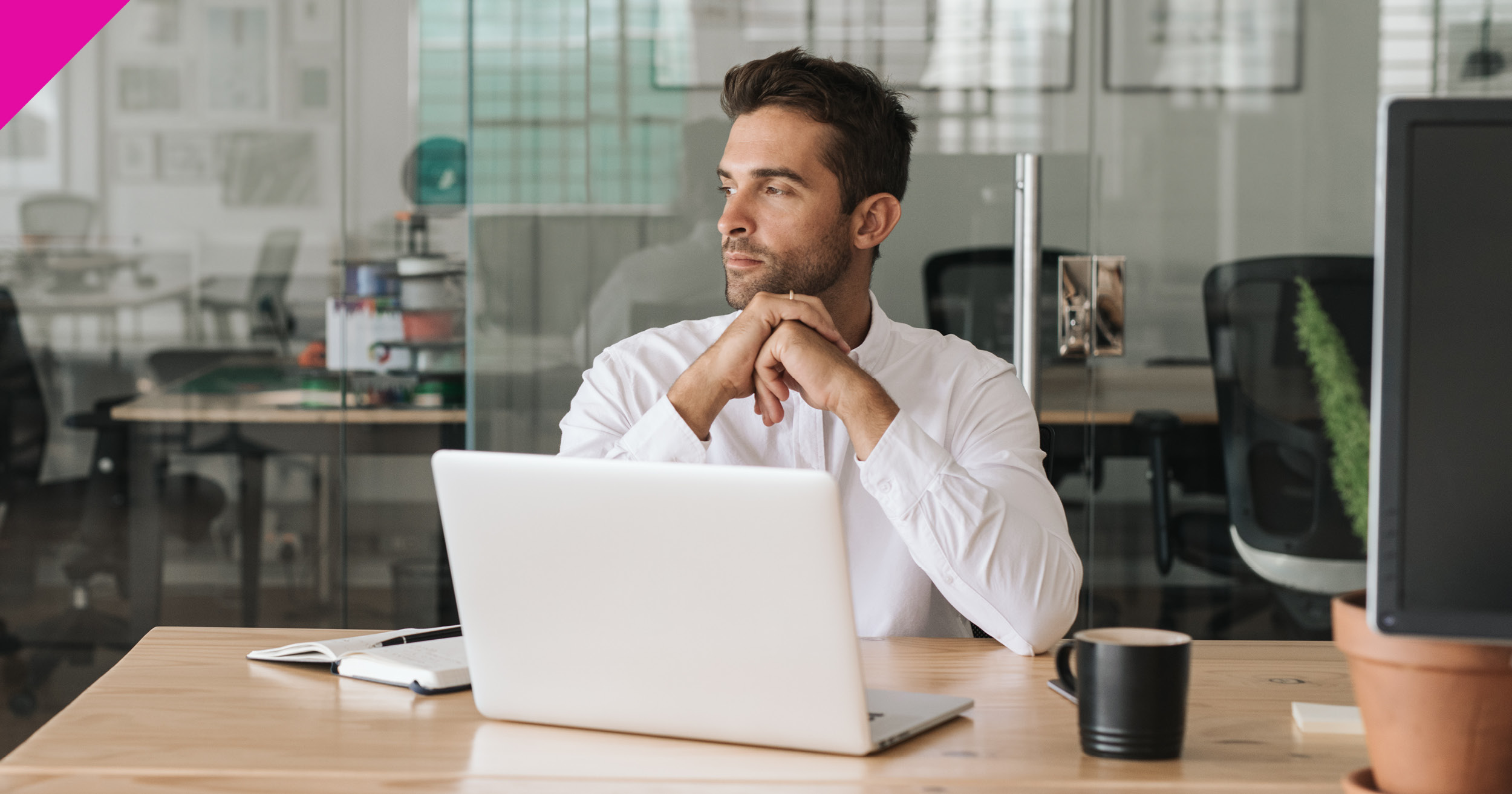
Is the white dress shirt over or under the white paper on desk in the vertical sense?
over

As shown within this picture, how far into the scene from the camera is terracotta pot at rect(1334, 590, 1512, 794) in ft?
2.53

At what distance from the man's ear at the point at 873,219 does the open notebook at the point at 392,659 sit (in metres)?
0.88

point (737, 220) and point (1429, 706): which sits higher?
point (737, 220)

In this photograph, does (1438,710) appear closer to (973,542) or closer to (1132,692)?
(1132,692)

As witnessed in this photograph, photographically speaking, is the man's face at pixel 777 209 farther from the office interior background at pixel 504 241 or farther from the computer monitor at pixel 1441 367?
the computer monitor at pixel 1441 367

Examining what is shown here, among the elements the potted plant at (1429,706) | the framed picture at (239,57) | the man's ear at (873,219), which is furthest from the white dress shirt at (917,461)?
the framed picture at (239,57)

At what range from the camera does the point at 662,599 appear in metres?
0.92

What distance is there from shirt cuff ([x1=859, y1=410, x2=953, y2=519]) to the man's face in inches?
18.1

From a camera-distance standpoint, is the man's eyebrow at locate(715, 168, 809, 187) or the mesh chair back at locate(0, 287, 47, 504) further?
the mesh chair back at locate(0, 287, 47, 504)

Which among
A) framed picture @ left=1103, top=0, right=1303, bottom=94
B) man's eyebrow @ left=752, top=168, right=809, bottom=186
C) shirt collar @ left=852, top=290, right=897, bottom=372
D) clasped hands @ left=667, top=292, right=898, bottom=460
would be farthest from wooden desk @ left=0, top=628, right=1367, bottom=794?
framed picture @ left=1103, top=0, right=1303, bottom=94

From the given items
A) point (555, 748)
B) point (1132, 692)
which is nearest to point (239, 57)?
point (555, 748)

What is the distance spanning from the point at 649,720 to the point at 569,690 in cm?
6

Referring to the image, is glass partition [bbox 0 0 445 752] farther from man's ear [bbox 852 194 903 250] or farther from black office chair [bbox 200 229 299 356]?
→ man's ear [bbox 852 194 903 250]

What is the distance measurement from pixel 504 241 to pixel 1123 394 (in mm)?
1290
